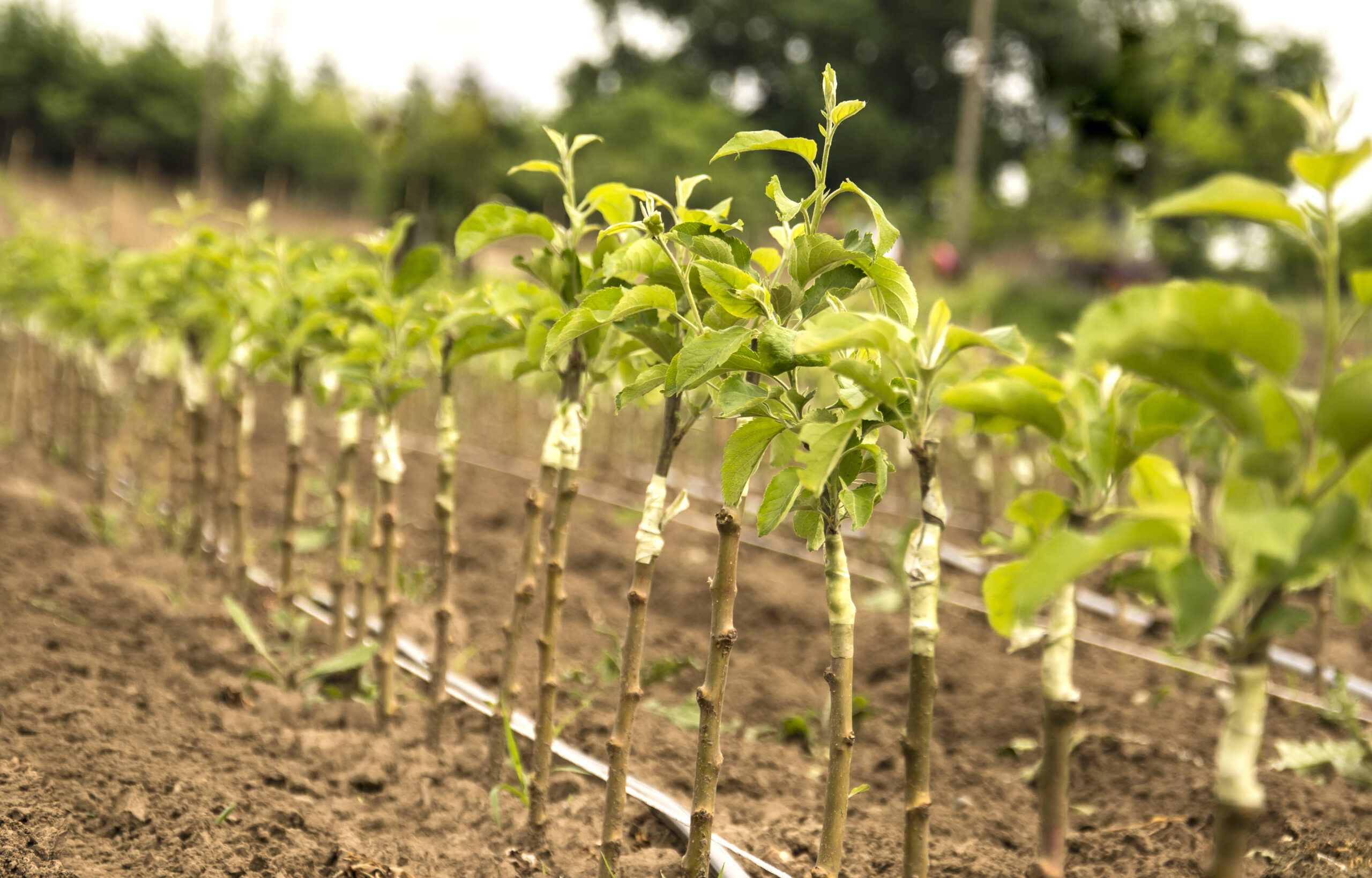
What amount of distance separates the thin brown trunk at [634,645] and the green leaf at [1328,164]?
112 centimetres

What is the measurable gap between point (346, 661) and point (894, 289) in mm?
2203

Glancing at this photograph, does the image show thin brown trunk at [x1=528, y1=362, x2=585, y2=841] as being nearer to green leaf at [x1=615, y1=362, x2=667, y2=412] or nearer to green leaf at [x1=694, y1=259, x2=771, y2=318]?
green leaf at [x1=615, y1=362, x2=667, y2=412]

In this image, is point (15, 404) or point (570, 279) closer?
point (570, 279)

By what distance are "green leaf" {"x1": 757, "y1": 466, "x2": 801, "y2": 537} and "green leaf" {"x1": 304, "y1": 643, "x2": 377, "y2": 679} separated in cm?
176

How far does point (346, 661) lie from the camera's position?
2.97 m

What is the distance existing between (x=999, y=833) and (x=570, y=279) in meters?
1.89

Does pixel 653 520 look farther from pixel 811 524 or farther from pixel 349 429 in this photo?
pixel 349 429

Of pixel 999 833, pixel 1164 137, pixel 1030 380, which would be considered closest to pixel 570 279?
pixel 1030 380

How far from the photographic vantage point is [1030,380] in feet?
4.61

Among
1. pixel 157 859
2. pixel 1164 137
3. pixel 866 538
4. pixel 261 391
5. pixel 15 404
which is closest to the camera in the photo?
pixel 157 859

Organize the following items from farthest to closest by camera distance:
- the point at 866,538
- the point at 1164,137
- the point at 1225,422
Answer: the point at 1164,137 < the point at 866,538 < the point at 1225,422

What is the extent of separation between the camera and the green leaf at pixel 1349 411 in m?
1.01

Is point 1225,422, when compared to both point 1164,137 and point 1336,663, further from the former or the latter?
point 1164,137

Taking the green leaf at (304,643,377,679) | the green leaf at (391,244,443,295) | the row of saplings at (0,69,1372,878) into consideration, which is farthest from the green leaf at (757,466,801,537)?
the green leaf at (304,643,377,679)
